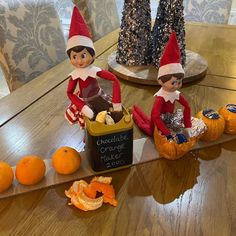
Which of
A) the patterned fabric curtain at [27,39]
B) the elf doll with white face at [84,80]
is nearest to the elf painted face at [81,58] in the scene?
the elf doll with white face at [84,80]

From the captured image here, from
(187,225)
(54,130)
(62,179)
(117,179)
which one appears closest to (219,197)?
(187,225)

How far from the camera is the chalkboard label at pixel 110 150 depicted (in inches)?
24.9

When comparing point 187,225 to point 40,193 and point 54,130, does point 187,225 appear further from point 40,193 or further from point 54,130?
point 54,130

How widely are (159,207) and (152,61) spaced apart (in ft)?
2.26

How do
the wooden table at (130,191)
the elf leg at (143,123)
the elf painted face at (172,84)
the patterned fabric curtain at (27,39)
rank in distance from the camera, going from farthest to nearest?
the patterned fabric curtain at (27,39) < the elf leg at (143,123) < the elf painted face at (172,84) < the wooden table at (130,191)

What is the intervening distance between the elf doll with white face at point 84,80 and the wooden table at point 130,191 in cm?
15

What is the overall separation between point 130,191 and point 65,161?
0.51 feet

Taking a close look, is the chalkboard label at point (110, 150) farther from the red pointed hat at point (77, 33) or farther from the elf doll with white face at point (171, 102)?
the red pointed hat at point (77, 33)

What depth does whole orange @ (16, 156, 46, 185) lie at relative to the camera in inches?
24.5

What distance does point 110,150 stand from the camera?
25.6 inches

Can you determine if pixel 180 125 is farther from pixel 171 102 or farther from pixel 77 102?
pixel 77 102

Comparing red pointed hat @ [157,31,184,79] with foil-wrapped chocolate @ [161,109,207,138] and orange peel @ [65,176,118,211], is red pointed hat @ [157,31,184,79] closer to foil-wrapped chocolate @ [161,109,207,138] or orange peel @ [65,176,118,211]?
foil-wrapped chocolate @ [161,109,207,138]

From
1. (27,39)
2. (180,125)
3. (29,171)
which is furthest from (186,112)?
(27,39)

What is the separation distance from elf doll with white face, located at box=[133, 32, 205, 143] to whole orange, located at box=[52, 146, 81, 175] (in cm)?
20
